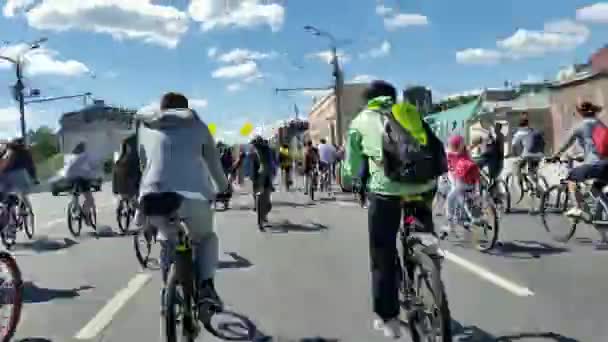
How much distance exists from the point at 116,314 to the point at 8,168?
6502 millimetres

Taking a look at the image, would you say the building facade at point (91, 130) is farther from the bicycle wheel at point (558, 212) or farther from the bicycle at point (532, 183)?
the bicycle wheel at point (558, 212)

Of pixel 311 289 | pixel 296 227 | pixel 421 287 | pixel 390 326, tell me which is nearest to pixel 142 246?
pixel 311 289

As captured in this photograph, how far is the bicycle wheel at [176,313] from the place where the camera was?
453cm

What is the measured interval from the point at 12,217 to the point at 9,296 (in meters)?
7.34

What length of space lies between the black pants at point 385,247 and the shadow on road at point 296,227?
8186mm

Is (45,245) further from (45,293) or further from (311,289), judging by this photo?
(311,289)

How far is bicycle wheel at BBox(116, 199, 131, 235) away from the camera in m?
13.1

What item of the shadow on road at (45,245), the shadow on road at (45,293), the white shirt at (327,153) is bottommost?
the shadow on road at (45,245)

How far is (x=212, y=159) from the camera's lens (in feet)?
16.2

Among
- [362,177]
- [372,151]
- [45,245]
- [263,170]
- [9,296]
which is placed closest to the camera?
[372,151]

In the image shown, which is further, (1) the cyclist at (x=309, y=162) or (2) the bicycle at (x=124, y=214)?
(1) the cyclist at (x=309, y=162)

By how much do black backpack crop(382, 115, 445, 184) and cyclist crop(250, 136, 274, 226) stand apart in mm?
8896

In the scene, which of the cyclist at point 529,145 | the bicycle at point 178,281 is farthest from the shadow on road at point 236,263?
the cyclist at point 529,145

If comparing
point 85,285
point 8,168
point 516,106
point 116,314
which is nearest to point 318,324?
point 116,314
